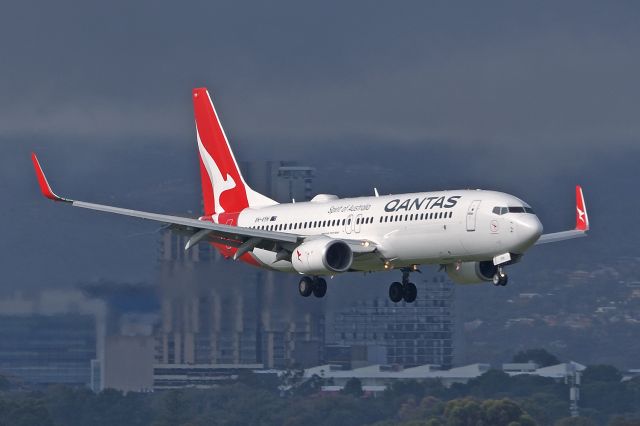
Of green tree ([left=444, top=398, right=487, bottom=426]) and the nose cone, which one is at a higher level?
the nose cone

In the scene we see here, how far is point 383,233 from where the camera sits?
69875 millimetres

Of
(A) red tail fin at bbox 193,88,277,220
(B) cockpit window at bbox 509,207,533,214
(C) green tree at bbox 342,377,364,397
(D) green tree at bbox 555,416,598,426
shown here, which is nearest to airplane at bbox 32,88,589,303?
(B) cockpit window at bbox 509,207,533,214

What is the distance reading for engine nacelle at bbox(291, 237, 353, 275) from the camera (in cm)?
6988

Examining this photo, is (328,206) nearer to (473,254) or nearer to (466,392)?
(473,254)

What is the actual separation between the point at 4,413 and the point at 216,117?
60.9 meters

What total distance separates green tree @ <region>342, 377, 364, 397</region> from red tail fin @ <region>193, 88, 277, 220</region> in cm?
9511

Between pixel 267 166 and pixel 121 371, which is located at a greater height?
pixel 267 166

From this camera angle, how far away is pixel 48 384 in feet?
541

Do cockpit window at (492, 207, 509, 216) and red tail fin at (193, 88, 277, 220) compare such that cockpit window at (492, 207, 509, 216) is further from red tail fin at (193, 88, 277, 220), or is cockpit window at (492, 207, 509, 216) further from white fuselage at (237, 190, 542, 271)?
red tail fin at (193, 88, 277, 220)

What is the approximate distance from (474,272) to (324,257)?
644 cm

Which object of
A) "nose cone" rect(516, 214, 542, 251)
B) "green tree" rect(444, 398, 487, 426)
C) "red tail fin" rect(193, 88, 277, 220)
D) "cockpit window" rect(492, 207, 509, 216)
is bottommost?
"green tree" rect(444, 398, 487, 426)

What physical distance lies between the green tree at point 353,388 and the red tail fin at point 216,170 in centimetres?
9511

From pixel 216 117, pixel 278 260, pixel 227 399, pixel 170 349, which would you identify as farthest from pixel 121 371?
pixel 278 260

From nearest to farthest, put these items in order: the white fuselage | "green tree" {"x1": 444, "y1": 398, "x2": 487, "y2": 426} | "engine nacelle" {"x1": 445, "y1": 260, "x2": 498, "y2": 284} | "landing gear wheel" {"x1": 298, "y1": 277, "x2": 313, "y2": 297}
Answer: the white fuselage < "engine nacelle" {"x1": 445, "y1": 260, "x2": 498, "y2": 284} < "landing gear wheel" {"x1": 298, "y1": 277, "x2": 313, "y2": 297} < "green tree" {"x1": 444, "y1": 398, "x2": 487, "y2": 426}
